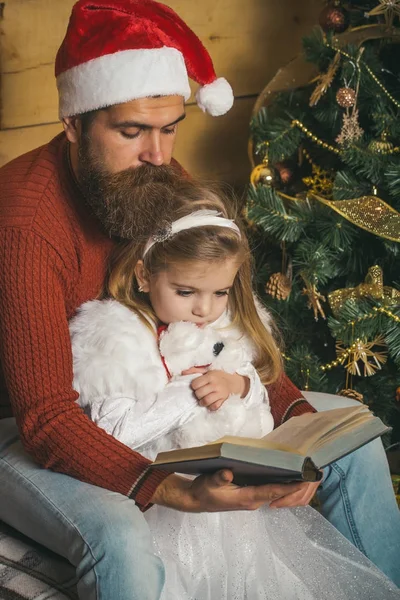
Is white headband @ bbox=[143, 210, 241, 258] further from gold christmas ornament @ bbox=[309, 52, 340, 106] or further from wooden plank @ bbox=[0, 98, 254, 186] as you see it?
wooden plank @ bbox=[0, 98, 254, 186]

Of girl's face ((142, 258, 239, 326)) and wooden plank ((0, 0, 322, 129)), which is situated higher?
wooden plank ((0, 0, 322, 129))

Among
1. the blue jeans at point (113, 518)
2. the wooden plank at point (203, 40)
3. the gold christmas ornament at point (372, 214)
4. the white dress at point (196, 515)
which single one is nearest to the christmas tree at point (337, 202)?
the gold christmas ornament at point (372, 214)

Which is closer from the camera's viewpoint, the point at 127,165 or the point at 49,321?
the point at 49,321

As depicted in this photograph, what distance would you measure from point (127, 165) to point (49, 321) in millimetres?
376

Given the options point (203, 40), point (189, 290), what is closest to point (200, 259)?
point (189, 290)

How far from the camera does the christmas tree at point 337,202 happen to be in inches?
84.1

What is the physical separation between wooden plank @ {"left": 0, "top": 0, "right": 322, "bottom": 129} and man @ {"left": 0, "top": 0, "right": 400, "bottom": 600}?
0.91 metres

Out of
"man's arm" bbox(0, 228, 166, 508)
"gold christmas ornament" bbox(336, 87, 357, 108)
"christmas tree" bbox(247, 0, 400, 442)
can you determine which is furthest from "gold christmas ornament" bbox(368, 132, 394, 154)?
"man's arm" bbox(0, 228, 166, 508)

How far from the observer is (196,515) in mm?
1568

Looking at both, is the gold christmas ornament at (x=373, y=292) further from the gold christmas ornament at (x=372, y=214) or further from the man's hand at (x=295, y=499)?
the man's hand at (x=295, y=499)

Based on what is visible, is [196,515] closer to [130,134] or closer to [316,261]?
[130,134]

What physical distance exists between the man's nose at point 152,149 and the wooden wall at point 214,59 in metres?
1.16

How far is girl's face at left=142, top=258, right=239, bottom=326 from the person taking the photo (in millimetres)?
1714

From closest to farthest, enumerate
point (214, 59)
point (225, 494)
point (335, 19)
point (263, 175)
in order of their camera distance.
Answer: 1. point (225, 494)
2. point (335, 19)
3. point (263, 175)
4. point (214, 59)
